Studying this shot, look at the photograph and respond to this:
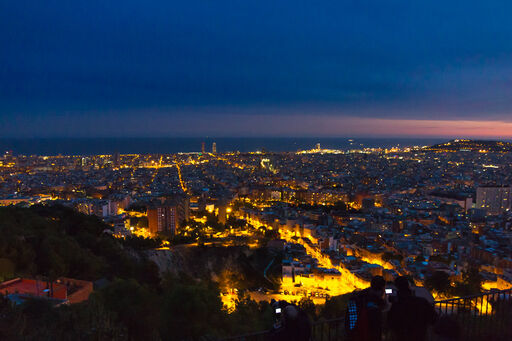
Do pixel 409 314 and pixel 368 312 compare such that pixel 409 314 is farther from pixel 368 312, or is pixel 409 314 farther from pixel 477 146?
pixel 477 146

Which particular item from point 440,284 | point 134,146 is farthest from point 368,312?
point 134,146

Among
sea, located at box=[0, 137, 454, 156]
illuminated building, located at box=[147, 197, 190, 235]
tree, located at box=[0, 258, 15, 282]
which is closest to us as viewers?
tree, located at box=[0, 258, 15, 282]

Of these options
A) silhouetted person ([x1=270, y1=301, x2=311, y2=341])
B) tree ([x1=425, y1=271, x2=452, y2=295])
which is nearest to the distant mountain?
tree ([x1=425, y1=271, x2=452, y2=295])

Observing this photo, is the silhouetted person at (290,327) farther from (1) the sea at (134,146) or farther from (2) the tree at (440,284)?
(1) the sea at (134,146)

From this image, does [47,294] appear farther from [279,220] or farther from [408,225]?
[408,225]

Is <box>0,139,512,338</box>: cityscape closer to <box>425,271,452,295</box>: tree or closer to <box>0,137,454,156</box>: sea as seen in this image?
<box>425,271,452,295</box>: tree

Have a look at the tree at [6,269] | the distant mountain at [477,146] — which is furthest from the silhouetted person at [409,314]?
the distant mountain at [477,146]

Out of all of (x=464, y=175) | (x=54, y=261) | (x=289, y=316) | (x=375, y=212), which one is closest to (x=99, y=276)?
(x=54, y=261)
